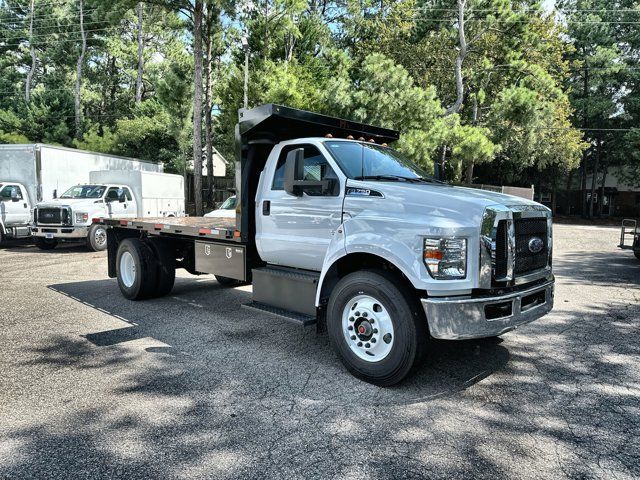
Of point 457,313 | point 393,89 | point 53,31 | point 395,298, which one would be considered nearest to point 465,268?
point 457,313

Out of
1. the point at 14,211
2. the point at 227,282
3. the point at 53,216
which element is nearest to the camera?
the point at 227,282

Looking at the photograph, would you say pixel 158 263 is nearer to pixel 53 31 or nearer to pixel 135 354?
pixel 135 354

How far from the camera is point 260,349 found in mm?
5367

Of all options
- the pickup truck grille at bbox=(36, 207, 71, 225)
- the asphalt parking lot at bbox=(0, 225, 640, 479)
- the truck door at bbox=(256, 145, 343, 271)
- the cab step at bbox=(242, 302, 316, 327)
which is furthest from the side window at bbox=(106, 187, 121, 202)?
the cab step at bbox=(242, 302, 316, 327)

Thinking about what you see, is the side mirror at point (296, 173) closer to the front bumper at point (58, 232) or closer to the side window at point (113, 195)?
the front bumper at point (58, 232)

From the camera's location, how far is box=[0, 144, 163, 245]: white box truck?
14.9m

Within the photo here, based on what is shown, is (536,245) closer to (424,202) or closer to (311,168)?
(424,202)

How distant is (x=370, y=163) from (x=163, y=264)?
4.09 meters

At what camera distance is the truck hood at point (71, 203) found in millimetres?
14055

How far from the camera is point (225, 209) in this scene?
1546cm

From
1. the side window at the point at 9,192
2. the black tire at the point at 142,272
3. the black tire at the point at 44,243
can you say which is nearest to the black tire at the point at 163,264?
the black tire at the point at 142,272

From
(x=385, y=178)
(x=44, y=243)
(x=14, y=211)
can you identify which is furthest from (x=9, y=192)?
(x=385, y=178)

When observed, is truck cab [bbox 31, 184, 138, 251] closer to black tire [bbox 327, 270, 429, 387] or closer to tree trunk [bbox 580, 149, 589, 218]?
black tire [bbox 327, 270, 429, 387]

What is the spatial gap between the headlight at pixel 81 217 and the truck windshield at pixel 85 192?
129cm
